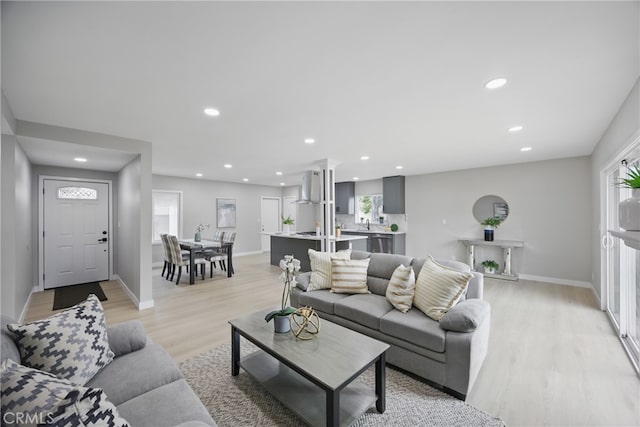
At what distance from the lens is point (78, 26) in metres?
1.51

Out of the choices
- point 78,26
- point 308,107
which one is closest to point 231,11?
point 78,26

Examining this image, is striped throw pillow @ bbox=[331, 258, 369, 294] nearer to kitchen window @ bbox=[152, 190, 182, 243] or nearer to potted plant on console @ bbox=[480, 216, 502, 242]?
potted plant on console @ bbox=[480, 216, 502, 242]

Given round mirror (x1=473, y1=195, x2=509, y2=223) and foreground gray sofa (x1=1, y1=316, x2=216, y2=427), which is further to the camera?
round mirror (x1=473, y1=195, x2=509, y2=223)

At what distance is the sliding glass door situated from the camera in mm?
2697

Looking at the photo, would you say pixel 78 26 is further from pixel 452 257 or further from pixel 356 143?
pixel 452 257

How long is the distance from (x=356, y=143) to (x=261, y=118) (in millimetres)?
1577

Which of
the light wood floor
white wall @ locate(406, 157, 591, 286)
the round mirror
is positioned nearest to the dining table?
the light wood floor

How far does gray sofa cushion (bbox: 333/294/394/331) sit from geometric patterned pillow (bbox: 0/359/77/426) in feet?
6.72

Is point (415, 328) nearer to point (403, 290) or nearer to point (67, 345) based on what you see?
point (403, 290)

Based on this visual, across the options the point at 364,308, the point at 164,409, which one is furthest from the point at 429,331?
the point at 164,409

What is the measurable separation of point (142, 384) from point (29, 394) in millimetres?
635

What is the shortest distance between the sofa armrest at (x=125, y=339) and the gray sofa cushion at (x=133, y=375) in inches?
1.9

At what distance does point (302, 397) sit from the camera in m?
1.84

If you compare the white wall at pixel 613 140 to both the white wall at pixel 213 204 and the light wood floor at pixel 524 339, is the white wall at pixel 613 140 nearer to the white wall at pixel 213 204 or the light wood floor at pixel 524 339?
the light wood floor at pixel 524 339
